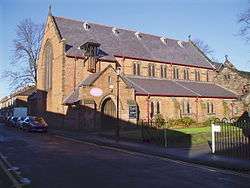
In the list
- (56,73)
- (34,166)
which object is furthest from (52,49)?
(34,166)

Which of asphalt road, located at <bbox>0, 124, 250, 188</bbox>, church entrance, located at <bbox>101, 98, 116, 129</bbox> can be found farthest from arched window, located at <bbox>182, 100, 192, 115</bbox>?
asphalt road, located at <bbox>0, 124, 250, 188</bbox>

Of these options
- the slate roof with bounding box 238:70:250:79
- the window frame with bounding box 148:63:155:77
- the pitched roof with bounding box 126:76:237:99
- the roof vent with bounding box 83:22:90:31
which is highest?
the roof vent with bounding box 83:22:90:31

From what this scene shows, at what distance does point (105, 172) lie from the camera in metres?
12.9

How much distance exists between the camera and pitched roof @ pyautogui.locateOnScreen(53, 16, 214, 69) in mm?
45966

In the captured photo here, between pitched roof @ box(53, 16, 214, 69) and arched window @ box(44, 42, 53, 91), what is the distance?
13.4ft

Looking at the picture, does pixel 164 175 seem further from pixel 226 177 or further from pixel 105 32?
pixel 105 32

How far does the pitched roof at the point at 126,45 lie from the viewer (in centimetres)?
4597

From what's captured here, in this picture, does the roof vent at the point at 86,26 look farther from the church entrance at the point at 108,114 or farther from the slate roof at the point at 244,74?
the slate roof at the point at 244,74

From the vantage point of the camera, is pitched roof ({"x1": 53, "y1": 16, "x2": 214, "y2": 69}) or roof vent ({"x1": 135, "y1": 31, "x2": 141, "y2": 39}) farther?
roof vent ({"x1": 135, "y1": 31, "x2": 141, "y2": 39})

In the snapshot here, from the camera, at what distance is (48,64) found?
49750mm

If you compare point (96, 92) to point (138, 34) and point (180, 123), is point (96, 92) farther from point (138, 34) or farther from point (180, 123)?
point (138, 34)

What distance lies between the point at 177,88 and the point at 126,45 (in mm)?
9265

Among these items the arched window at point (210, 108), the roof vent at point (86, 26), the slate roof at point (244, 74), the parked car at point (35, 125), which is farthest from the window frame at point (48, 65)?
the slate roof at point (244, 74)

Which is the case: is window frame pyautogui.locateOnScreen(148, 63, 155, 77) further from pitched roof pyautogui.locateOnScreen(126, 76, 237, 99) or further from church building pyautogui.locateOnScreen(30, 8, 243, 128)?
pitched roof pyautogui.locateOnScreen(126, 76, 237, 99)
